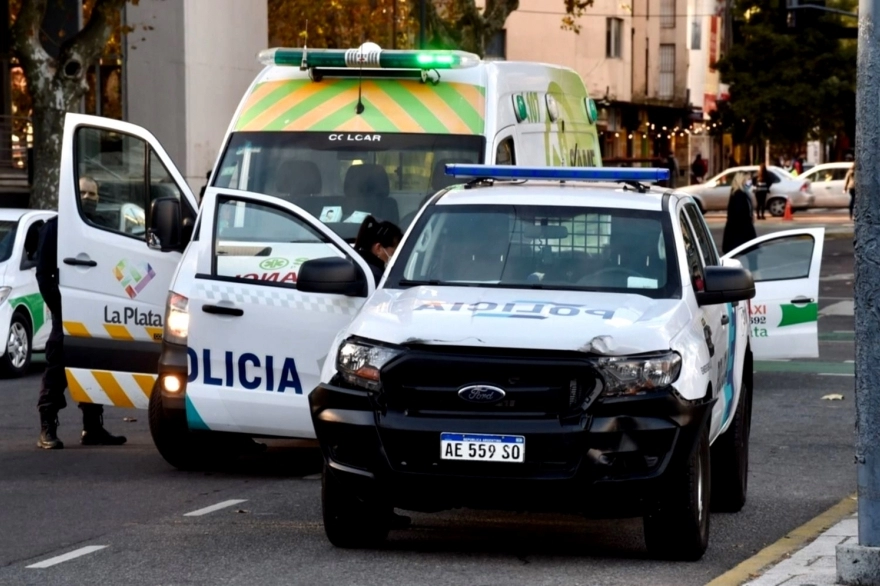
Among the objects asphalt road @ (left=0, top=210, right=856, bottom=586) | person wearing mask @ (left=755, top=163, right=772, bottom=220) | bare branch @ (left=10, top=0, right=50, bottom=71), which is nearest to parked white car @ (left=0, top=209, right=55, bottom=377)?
asphalt road @ (left=0, top=210, right=856, bottom=586)

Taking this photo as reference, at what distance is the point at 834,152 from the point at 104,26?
7201 cm

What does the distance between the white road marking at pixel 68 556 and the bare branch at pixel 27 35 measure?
17.2 metres

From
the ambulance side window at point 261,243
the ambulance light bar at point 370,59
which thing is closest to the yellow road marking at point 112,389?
the ambulance side window at point 261,243

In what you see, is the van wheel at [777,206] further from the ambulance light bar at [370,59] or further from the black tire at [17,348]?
the ambulance light bar at [370,59]

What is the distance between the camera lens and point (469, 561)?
780 centimetres

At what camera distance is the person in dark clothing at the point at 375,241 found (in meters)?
10.6

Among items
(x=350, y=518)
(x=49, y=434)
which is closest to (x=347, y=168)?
(x=49, y=434)

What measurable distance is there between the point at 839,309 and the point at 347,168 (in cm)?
1338

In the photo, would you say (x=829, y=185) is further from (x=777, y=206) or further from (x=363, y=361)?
(x=363, y=361)

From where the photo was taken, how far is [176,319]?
10.0m

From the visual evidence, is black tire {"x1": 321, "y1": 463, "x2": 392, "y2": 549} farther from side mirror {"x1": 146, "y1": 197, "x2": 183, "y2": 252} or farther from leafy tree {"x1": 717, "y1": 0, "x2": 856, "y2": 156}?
leafy tree {"x1": 717, "y1": 0, "x2": 856, "y2": 156}

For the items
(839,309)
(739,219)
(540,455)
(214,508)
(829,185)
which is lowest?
(839,309)

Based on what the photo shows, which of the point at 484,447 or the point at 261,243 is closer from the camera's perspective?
the point at 484,447

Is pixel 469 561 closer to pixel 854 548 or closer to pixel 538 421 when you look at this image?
pixel 538 421
